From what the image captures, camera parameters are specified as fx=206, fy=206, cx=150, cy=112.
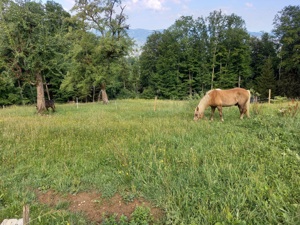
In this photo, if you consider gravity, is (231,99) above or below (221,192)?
above

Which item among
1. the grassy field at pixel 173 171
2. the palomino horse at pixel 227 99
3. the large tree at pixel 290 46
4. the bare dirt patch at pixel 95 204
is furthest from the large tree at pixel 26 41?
the large tree at pixel 290 46

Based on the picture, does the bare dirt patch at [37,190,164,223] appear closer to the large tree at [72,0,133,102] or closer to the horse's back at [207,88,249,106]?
the horse's back at [207,88,249,106]

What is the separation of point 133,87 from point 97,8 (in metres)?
26.7

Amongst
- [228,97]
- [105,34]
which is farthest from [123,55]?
[228,97]

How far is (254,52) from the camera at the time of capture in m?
41.0

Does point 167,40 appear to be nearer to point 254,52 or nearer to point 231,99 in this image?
point 254,52

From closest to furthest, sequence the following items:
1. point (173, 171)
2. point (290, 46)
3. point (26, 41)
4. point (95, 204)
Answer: point (95, 204)
point (173, 171)
point (26, 41)
point (290, 46)

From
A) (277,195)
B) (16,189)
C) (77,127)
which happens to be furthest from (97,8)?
(277,195)

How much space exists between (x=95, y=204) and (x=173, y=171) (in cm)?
147

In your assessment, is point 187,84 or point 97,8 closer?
point 97,8

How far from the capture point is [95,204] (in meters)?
3.32

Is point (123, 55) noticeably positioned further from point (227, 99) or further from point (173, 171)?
point (173, 171)

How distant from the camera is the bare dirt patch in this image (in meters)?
3.07

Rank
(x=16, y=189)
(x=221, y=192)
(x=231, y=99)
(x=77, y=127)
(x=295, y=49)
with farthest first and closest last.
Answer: (x=295, y=49) → (x=231, y=99) → (x=77, y=127) → (x=16, y=189) → (x=221, y=192)
